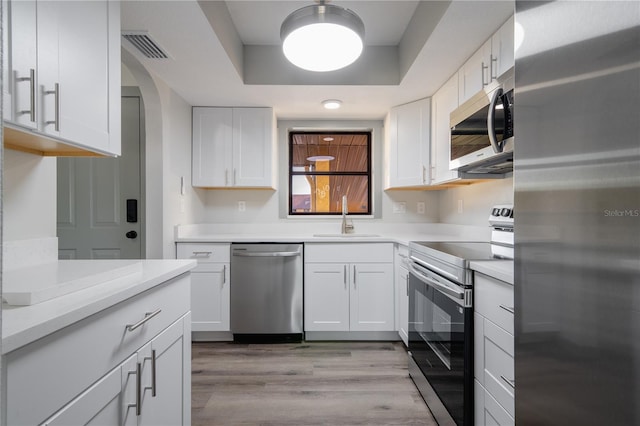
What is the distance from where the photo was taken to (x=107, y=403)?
88 cm

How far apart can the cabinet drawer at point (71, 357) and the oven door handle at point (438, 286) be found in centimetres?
126

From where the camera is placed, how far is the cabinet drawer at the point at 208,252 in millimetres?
2768

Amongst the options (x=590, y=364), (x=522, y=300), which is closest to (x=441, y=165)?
(x=522, y=300)

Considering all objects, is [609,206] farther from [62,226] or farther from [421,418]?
[62,226]

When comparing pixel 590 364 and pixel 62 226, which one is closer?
pixel 590 364

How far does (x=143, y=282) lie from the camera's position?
105 centimetres

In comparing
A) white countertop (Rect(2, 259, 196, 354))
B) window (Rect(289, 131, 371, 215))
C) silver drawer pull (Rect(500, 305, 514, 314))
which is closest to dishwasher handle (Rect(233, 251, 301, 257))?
window (Rect(289, 131, 371, 215))

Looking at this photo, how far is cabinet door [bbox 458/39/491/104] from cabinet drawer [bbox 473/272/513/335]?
1.20m

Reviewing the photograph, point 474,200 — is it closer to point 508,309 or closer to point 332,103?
point 332,103

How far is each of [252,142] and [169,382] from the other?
2.29 m

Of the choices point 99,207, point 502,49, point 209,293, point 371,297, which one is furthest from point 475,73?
point 99,207

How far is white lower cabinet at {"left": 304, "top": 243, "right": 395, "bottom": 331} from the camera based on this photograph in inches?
111

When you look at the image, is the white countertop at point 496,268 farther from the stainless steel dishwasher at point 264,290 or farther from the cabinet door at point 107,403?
the stainless steel dishwasher at point 264,290

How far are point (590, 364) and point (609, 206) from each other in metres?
0.28
